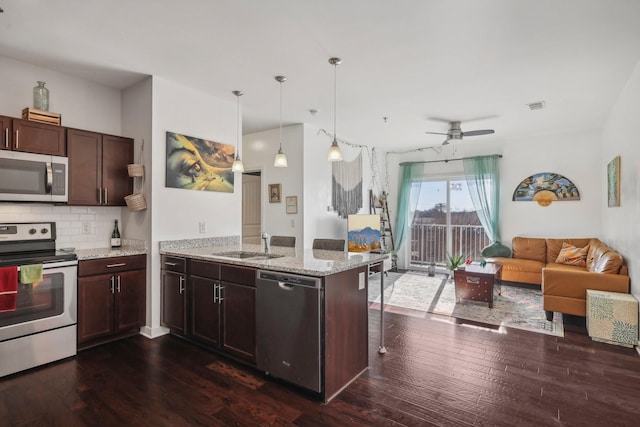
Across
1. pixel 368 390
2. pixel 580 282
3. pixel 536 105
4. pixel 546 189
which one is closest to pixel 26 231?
pixel 368 390

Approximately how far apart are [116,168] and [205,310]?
6.07 feet

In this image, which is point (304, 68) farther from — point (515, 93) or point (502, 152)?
point (502, 152)

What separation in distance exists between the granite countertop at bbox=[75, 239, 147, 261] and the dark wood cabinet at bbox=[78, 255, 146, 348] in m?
0.05

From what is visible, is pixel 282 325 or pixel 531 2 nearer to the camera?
pixel 531 2

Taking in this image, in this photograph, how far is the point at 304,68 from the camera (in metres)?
3.30

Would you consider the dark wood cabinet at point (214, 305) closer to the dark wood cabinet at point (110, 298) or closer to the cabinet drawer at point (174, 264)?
the cabinet drawer at point (174, 264)

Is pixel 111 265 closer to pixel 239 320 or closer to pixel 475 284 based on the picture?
pixel 239 320

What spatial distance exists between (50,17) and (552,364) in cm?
490

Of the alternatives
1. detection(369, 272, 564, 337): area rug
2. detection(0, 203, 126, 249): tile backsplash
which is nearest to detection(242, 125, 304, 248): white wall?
detection(369, 272, 564, 337): area rug

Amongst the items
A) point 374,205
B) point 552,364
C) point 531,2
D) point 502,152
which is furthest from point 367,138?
point 552,364

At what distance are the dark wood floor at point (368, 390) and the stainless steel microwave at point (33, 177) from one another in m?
1.48

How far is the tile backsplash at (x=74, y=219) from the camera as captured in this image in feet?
10.3

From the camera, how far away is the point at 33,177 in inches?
117

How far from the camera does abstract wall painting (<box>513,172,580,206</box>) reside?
6006 mm
